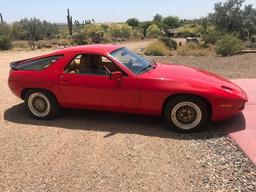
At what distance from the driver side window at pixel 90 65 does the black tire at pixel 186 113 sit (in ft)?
4.08

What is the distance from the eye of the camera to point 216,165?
478 centimetres

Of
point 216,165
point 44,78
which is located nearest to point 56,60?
point 44,78

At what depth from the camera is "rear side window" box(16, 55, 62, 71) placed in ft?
21.8

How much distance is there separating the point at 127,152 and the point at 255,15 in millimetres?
32872

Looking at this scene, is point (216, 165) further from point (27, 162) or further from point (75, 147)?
point (27, 162)

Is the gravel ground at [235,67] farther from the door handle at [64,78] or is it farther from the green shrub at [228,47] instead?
the door handle at [64,78]

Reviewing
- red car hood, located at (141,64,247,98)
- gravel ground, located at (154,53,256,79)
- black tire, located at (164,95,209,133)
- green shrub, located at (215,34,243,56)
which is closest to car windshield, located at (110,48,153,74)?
red car hood, located at (141,64,247,98)

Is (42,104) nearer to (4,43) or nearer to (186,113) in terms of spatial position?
(186,113)

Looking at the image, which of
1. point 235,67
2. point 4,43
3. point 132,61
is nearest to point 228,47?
point 235,67

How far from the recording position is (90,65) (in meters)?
6.48

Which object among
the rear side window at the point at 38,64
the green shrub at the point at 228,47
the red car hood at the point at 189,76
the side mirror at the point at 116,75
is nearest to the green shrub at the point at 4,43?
the green shrub at the point at 228,47

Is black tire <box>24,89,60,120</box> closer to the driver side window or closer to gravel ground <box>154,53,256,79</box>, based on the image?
the driver side window

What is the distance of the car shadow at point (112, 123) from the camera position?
5934 millimetres

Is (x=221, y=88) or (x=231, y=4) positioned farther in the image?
(x=231, y=4)
